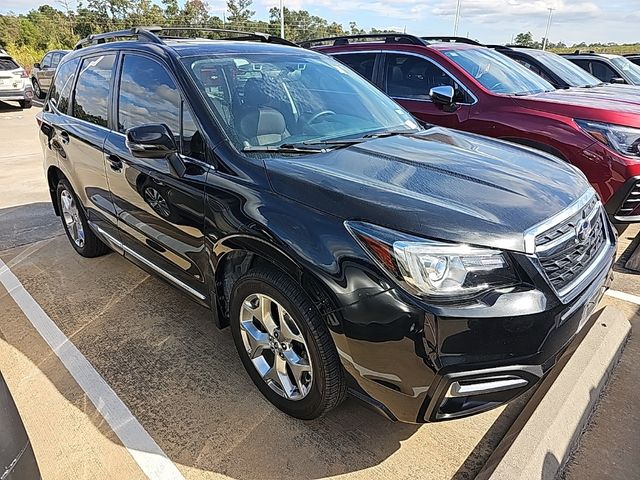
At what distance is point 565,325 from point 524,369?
0.25 metres

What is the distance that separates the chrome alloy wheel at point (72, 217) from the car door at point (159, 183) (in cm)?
109

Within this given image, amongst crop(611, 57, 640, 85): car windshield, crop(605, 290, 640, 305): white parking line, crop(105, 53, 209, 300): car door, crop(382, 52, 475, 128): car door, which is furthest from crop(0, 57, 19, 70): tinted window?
crop(605, 290, 640, 305): white parking line

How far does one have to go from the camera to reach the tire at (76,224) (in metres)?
4.09

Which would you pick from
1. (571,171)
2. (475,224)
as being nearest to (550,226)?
(475,224)

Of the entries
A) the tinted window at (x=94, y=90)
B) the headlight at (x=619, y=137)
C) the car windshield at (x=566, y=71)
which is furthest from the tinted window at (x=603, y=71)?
the tinted window at (x=94, y=90)

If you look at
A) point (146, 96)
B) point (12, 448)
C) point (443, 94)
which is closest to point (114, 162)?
point (146, 96)

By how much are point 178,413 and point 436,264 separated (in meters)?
1.54

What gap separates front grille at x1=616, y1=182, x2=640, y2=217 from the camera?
12.7 feet

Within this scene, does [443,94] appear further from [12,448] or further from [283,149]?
[12,448]

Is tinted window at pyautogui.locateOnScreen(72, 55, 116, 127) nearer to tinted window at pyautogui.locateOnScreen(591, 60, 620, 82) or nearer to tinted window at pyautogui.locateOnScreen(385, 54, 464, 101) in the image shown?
tinted window at pyautogui.locateOnScreen(385, 54, 464, 101)

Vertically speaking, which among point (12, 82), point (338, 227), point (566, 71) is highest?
point (566, 71)

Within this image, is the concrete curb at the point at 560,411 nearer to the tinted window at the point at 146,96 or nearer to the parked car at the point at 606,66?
the tinted window at the point at 146,96

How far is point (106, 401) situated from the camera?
2.52 meters

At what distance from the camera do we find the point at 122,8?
148ft
